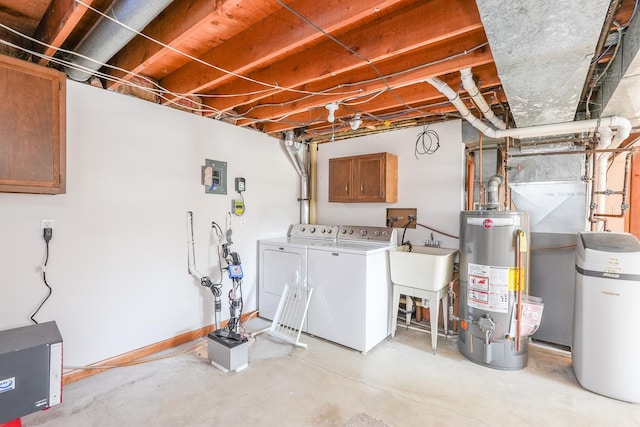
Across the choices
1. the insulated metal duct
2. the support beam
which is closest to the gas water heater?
the support beam

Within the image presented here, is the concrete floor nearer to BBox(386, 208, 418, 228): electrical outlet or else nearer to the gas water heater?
the gas water heater

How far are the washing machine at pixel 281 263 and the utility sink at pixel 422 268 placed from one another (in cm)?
87

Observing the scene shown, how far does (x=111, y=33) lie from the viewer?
1.82 metres

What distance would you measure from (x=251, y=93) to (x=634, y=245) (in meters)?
3.25

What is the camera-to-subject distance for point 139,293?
2.83m

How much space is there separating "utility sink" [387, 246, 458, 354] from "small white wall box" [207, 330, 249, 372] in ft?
5.20

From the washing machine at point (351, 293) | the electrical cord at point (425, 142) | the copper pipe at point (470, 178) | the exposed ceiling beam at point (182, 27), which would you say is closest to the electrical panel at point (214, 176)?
the exposed ceiling beam at point (182, 27)

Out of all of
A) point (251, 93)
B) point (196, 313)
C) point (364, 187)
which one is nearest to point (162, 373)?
point (196, 313)

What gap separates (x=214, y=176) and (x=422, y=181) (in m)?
2.39

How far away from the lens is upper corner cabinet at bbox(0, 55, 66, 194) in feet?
6.31

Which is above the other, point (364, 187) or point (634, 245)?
point (364, 187)

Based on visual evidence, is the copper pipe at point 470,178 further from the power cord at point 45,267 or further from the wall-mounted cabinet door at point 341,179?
the power cord at point 45,267

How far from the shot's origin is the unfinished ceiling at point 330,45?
1521 millimetres

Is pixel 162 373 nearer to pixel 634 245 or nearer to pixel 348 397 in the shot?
pixel 348 397
